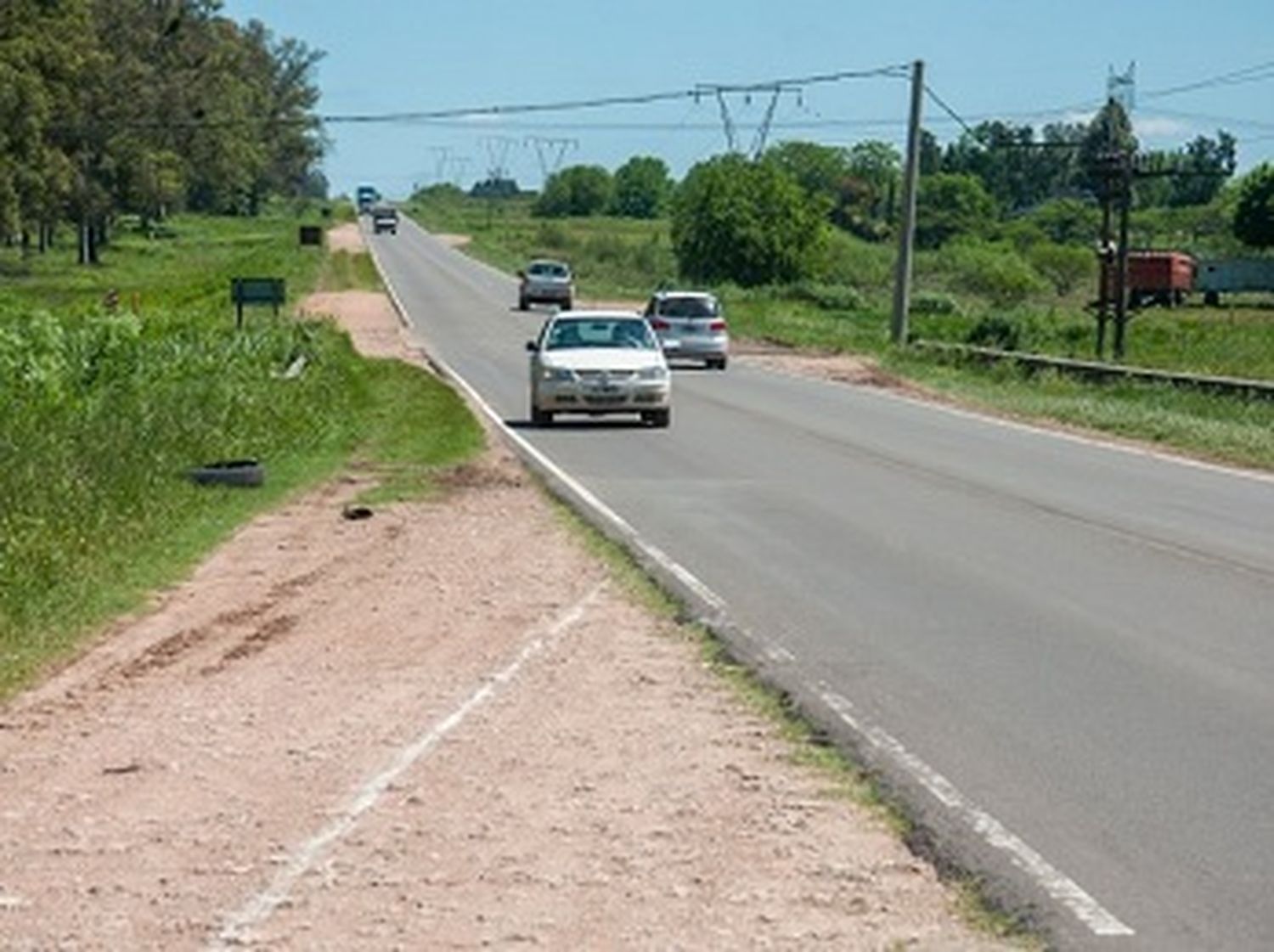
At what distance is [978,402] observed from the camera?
3975cm

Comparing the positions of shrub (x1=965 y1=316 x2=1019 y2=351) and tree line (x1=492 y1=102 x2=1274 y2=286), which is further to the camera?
tree line (x1=492 y1=102 x2=1274 y2=286)

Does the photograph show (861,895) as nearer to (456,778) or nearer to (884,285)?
(456,778)

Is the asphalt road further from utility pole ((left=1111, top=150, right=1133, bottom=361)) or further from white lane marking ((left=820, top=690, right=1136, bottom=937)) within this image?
utility pole ((left=1111, top=150, right=1133, bottom=361))

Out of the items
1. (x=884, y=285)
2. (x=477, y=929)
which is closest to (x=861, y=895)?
(x=477, y=929)

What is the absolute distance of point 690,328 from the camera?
50.5m

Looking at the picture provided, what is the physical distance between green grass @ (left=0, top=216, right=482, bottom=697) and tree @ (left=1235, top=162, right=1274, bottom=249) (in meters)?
102

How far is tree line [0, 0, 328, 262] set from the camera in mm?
81062

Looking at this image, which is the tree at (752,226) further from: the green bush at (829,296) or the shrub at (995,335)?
the shrub at (995,335)

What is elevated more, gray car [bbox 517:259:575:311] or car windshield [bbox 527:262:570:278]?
car windshield [bbox 527:262:570:278]

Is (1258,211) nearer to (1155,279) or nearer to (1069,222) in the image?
(1069,222)

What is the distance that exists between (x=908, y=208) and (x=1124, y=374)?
55.9 ft

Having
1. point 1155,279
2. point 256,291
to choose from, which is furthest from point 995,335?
point 1155,279

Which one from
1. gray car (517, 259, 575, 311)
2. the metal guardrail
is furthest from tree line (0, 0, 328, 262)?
the metal guardrail

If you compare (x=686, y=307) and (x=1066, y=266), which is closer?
(x=686, y=307)
